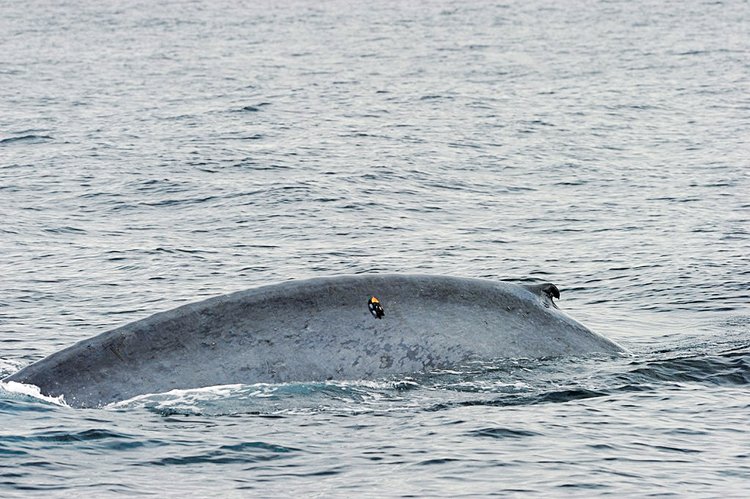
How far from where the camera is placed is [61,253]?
2083 cm

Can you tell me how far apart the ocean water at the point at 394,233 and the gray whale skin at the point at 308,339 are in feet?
0.65

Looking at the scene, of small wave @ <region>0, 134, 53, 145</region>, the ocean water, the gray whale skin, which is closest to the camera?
the gray whale skin

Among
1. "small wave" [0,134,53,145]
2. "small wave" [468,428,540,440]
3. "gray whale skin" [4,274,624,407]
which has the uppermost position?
"small wave" [0,134,53,145]

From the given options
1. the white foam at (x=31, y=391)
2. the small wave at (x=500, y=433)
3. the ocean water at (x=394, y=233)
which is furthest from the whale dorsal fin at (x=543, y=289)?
the white foam at (x=31, y=391)

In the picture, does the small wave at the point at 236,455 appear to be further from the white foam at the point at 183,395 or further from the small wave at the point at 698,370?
the small wave at the point at 698,370

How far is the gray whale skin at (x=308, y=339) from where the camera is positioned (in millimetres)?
8359

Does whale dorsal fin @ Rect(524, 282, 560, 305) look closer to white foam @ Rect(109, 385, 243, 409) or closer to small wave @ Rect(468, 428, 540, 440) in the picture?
small wave @ Rect(468, 428, 540, 440)

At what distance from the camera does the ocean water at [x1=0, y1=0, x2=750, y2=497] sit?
32.5 feet

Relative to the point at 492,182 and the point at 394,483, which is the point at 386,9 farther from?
the point at 394,483

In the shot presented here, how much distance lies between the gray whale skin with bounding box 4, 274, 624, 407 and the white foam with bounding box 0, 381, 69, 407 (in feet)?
0.12

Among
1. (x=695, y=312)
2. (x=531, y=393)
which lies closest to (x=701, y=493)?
(x=531, y=393)

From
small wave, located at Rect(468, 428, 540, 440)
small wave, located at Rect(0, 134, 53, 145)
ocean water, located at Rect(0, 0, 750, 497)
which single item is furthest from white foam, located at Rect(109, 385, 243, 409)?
small wave, located at Rect(0, 134, 53, 145)

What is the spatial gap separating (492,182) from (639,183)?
2.88 metres

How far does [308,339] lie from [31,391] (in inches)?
65.0
